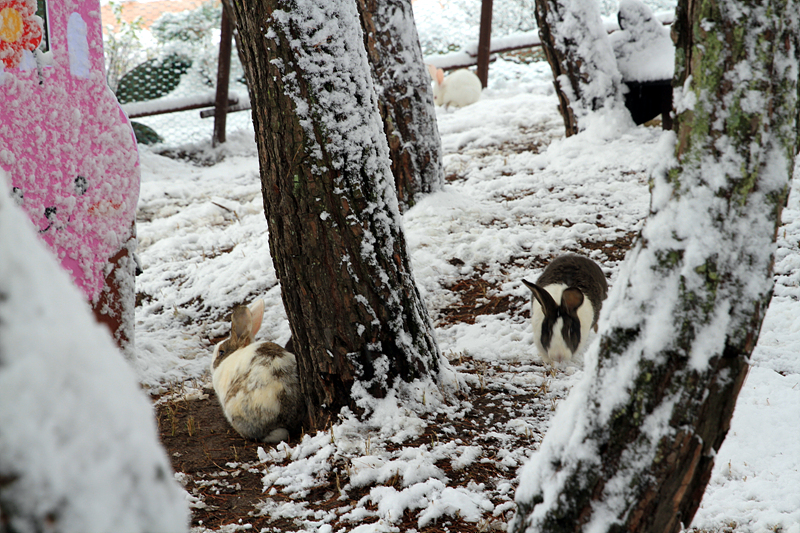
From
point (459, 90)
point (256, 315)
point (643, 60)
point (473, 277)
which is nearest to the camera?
point (256, 315)

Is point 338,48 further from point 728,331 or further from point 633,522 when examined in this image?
point 633,522

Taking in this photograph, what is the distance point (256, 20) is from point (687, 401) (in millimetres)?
2099

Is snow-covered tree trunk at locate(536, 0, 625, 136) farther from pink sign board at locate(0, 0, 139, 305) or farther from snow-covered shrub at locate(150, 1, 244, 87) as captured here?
snow-covered shrub at locate(150, 1, 244, 87)

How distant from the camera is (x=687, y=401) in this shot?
4.25ft

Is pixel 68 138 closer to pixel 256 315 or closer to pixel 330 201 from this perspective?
pixel 256 315

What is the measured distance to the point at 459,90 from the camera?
10.2m

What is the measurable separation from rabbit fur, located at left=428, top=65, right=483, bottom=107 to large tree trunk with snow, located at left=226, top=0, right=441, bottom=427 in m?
7.94

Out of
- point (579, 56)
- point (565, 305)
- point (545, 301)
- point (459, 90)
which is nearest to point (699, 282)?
point (545, 301)

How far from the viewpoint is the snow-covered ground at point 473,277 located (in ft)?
7.26

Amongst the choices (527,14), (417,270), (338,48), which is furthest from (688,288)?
(527,14)

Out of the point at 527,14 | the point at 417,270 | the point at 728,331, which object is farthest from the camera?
the point at 527,14

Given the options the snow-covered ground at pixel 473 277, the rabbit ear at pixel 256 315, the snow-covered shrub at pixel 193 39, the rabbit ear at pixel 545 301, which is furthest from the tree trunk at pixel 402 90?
the snow-covered shrub at pixel 193 39

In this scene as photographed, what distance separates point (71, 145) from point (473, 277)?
270 cm

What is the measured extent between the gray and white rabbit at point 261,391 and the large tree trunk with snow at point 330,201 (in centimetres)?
27
